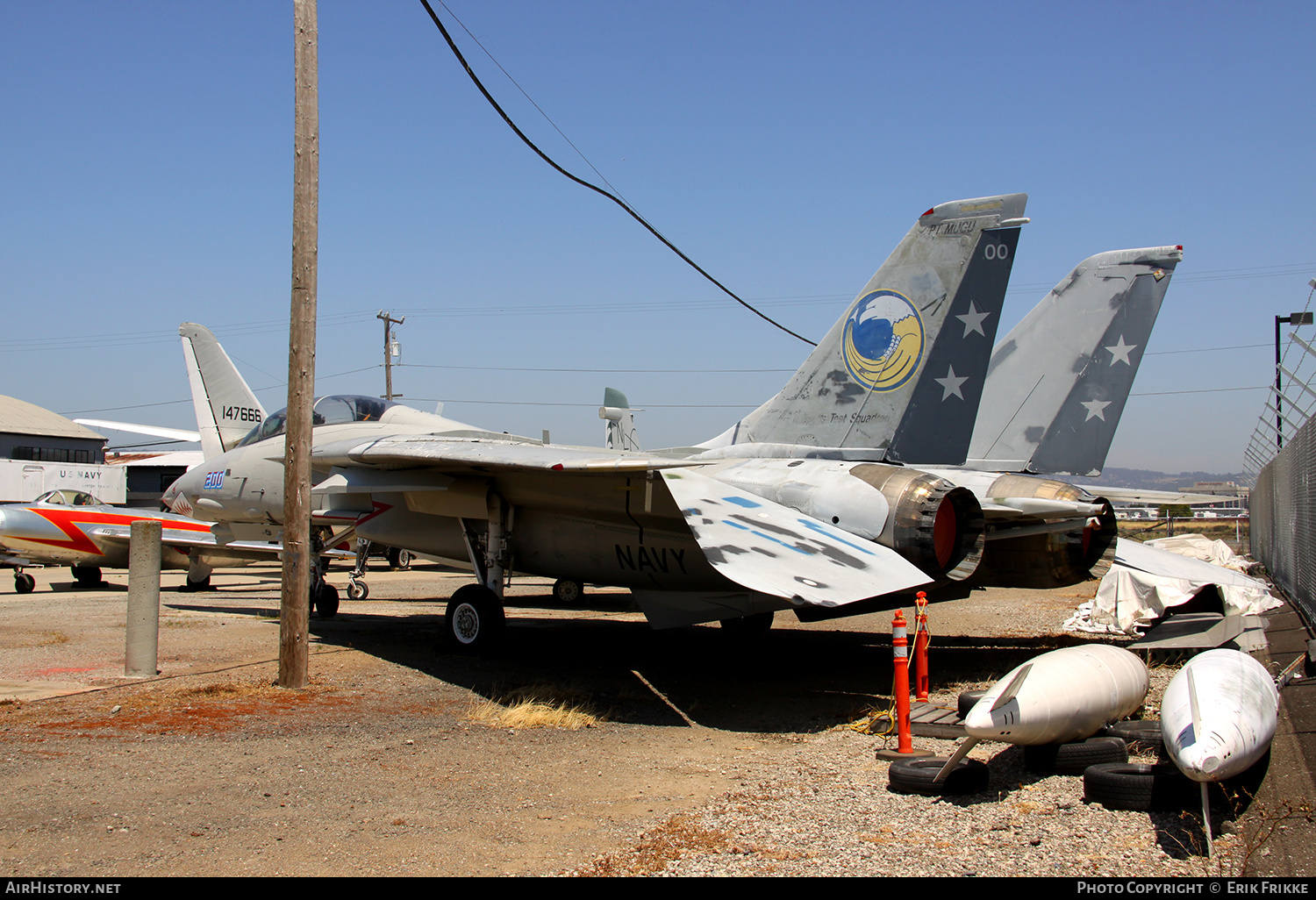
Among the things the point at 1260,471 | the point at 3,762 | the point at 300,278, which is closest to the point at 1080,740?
the point at 3,762

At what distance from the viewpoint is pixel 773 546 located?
22.0ft

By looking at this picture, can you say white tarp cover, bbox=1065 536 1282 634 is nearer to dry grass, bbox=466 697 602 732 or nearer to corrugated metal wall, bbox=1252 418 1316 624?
corrugated metal wall, bbox=1252 418 1316 624

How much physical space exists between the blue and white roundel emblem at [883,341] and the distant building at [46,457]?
2961cm

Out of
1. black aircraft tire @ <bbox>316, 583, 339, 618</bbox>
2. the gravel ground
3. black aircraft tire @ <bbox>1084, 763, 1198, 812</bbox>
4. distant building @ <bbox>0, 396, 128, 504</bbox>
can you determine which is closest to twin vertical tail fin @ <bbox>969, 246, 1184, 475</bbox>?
the gravel ground

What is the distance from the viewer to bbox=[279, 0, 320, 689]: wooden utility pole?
745 centimetres

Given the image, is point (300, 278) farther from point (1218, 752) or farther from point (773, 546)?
point (1218, 752)

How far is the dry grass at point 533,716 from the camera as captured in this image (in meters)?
6.57

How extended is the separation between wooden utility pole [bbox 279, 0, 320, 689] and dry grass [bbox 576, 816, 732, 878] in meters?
4.52

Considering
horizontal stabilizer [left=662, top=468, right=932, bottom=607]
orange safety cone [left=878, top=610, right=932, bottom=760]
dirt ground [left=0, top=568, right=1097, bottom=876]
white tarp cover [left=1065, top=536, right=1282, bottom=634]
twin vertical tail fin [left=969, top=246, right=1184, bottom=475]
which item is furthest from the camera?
twin vertical tail fin [left=969, top=246, right=1184, bottom=475]

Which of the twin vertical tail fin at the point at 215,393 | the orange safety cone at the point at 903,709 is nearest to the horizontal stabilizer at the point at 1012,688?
the orange safety cone at the point at 903,709

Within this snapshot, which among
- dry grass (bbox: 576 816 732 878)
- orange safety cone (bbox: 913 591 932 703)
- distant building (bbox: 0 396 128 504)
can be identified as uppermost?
distant building (bbox: 0 396 128 504)

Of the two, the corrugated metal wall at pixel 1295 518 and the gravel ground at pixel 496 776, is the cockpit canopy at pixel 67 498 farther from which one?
the corrugated metal wall at pixel 1295 518

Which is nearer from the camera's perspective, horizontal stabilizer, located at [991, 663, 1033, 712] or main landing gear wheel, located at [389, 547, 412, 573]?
horizontal stabilizer, located at [991, 663, 1033, 712]

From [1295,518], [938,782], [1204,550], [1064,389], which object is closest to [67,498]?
[938,782]
